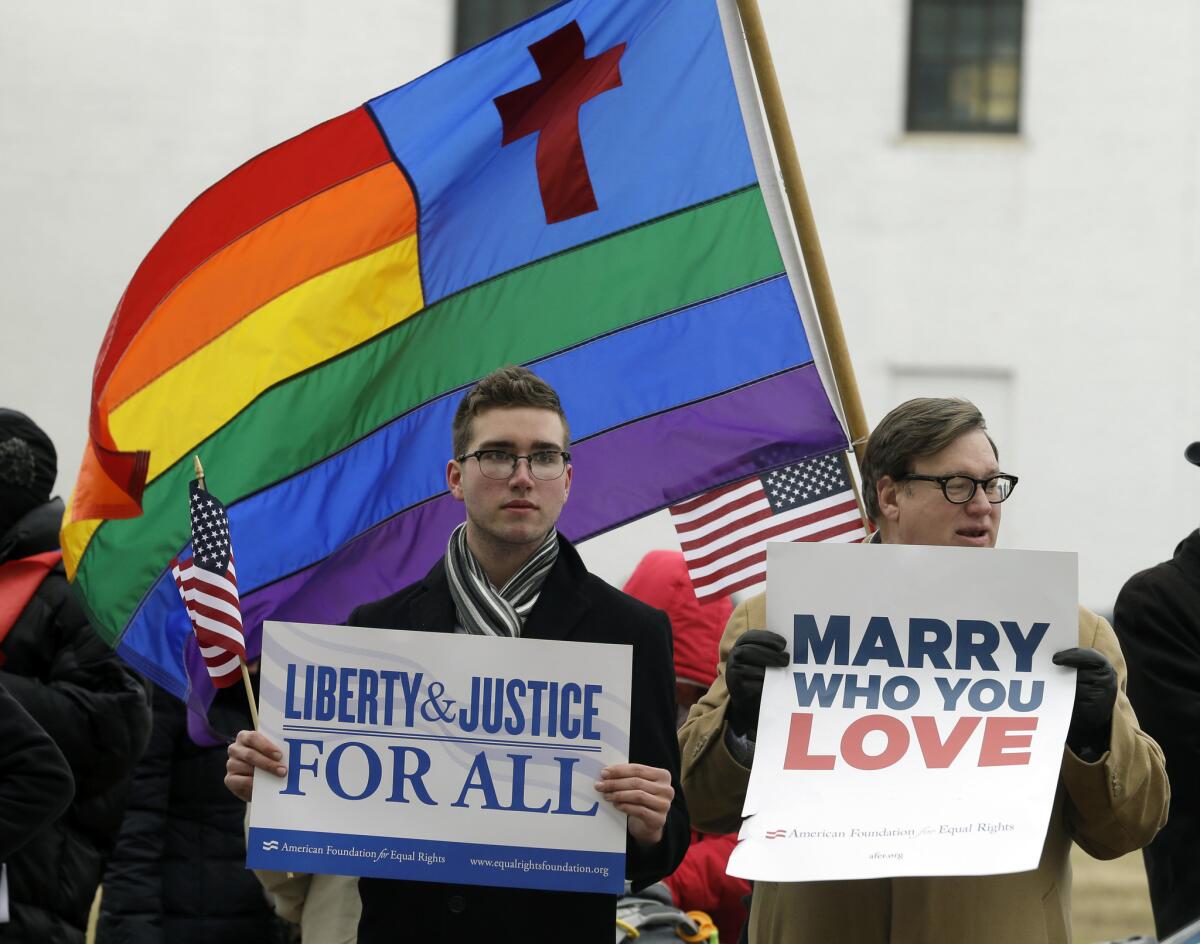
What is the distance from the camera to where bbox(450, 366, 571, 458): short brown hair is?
160 inches

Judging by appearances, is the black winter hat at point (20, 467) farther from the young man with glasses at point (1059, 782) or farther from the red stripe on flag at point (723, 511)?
the young man with glasses at point (1059, 782)

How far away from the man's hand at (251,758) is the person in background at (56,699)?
1.62 meters

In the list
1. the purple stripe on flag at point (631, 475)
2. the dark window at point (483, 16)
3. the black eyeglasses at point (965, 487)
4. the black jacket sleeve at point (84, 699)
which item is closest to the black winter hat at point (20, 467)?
the black jacket sleeve at point (84, 699)

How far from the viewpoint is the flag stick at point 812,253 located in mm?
5395

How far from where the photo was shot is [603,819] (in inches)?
150

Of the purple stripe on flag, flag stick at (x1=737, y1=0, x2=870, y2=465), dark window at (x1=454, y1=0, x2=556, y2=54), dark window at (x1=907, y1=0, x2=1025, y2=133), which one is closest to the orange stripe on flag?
the purple stripe on flag

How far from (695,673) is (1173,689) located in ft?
5.30

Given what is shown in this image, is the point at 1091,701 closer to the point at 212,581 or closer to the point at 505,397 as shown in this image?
the point at 505,397

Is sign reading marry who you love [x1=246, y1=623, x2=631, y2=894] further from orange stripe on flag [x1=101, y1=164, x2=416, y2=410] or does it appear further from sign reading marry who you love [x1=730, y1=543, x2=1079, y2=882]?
orange stripe on flag [x1=101, y1=164, x2=416, y2=410]

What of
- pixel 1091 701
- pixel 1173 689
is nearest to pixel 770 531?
pixel 1173 689

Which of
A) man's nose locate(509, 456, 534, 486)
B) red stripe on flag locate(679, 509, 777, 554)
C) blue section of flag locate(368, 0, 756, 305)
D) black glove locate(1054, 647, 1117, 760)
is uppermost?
blue section of flag locate(368, 0, 756, 305)

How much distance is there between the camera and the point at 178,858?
21.4 feet

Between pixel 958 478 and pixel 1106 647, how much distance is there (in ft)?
1.40

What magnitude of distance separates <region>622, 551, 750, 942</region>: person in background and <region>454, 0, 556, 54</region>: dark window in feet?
37.9
